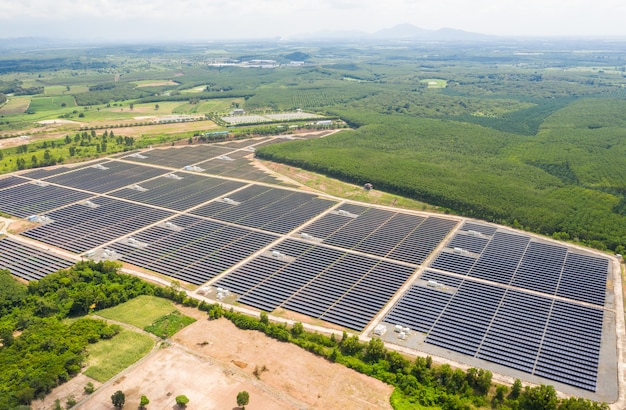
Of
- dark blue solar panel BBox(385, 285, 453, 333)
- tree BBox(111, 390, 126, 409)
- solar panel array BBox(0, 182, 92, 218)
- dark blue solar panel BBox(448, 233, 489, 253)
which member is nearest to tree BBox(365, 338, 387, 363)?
dark blue solar panel BBox(385, 285, 453, 333)

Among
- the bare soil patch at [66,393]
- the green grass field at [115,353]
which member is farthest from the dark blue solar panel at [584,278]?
the bare soil patch at [66,393]

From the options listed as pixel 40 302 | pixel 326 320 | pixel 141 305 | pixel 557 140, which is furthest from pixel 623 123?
pixel 40 302

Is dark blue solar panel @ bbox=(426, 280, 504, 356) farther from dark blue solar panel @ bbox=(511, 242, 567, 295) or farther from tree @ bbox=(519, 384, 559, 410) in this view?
tree @ bbox=(519, 384, 559, 410)

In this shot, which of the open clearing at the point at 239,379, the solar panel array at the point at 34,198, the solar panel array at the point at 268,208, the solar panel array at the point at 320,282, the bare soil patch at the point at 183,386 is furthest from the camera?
the solar panel array at the point at 34,198

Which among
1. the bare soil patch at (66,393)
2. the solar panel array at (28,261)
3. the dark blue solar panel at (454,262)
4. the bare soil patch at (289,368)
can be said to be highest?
the solar panel array at (28,261)

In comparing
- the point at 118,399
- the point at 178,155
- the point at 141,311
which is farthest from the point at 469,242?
the point at 178,155

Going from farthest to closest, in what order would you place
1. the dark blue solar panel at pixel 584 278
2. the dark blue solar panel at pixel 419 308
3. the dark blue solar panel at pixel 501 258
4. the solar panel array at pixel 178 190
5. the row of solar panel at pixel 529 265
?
the solar panel array at pixel 178 190
the dark blue solar panel at pixel 501 258
the row of solar panel at pixel 529 265
the dark blue solar panel at pixel 584 278
the dark blue solar panel at pixel 419 308

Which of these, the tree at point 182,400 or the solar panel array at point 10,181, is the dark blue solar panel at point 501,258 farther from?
the solar panel array at point 10,181

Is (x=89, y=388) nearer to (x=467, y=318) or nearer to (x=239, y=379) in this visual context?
(x=239, y=379)
